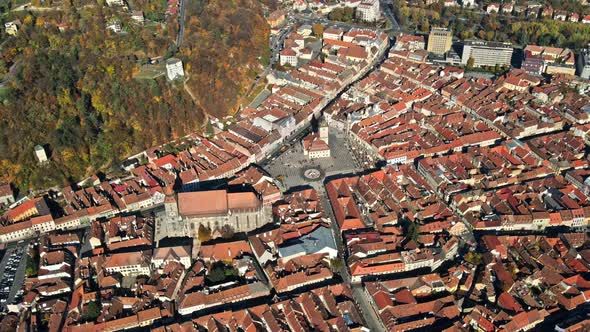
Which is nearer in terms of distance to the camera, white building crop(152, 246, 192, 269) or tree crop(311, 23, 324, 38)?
white building crop(152, 246, 192, 269)

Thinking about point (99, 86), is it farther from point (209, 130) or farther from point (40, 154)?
point (209, 130)

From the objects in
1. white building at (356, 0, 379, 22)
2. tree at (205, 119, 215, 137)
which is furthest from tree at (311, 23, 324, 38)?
tree at (205, 119, 215, 137)

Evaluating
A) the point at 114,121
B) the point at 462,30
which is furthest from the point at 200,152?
the point at 462,30

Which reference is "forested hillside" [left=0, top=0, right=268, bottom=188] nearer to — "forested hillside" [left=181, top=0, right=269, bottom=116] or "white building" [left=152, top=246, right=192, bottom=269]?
"forested hillside" [left=181, top=0, right=269, bottom=116]

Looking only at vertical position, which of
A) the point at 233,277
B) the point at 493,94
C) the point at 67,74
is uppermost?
the point at 67,74

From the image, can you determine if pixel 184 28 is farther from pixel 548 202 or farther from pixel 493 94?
pixel 548 202

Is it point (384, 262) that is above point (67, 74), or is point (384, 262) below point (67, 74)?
below

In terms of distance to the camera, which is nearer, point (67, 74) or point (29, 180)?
point (29, 180)
